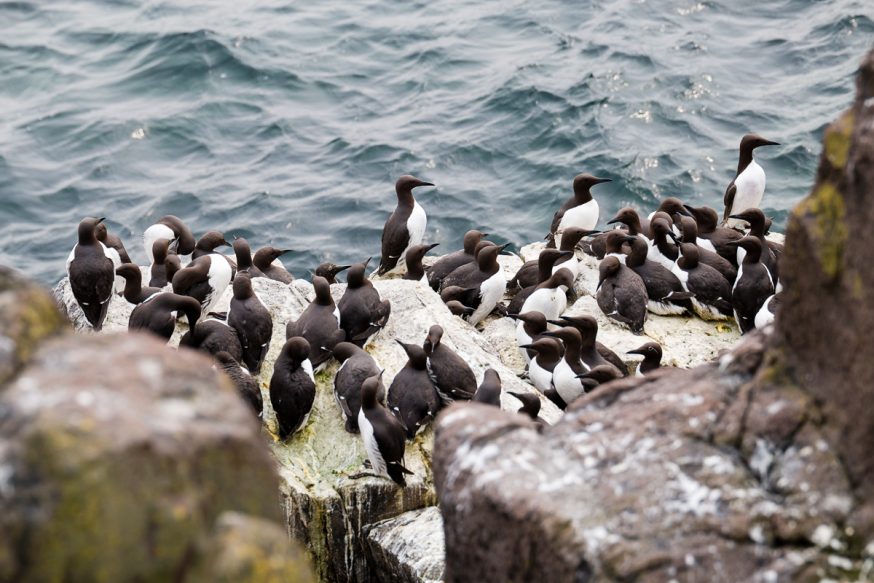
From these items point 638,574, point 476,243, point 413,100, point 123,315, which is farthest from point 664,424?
point 413,100

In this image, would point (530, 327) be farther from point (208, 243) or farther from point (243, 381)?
point (208, 243)

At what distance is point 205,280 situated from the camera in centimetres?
1032

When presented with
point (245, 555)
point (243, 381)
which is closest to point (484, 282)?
point (243, 381)

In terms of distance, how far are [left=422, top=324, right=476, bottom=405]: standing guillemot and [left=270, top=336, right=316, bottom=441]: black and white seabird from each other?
36.0 inches

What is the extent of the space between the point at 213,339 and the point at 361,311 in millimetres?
1235

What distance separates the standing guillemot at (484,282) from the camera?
37.0ft

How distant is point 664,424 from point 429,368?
4.78 meters

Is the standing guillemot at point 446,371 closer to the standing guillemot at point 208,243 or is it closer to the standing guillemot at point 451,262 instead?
the standing guillemot at point 451,262

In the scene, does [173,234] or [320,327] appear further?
[173,234]

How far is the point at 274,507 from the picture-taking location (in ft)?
12.7

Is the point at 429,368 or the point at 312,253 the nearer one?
the point at 429,368

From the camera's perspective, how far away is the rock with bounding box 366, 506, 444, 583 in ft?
23.5

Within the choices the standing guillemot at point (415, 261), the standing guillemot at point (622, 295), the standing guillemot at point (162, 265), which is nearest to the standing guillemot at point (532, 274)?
the standing guillemot at point (622, 295)

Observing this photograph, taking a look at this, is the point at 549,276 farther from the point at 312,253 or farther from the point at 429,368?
the point at 312,253
